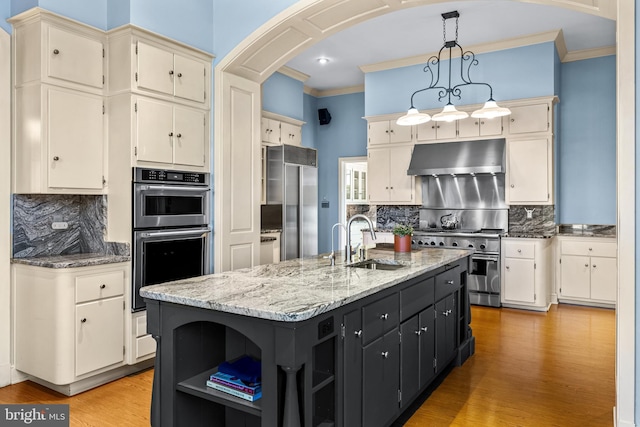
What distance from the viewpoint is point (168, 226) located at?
3758mm

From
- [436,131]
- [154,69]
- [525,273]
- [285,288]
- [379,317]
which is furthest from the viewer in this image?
[436,131]

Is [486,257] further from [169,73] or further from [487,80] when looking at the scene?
[169,73]

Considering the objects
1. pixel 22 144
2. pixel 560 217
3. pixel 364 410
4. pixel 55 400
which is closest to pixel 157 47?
pixel 22 144

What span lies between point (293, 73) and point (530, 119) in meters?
3.51

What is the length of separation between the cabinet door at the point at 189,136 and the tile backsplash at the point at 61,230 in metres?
0.72

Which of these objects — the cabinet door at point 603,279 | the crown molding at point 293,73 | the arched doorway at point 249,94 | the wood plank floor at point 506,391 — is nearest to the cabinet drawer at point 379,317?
the wood plank floor at point 506,391

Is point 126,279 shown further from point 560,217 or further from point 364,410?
point 560,217

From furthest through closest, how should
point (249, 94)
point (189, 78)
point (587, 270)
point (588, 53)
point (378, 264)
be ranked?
point (588, 53)
point (587, 270)
point (249, 94)
point (189, 78)
point (378, 264)

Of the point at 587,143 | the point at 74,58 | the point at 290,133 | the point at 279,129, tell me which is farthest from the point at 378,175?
the point at 74,58

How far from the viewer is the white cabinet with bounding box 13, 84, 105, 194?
3.30 meters

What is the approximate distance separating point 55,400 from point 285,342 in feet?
7.62

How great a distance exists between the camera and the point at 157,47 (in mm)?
3682

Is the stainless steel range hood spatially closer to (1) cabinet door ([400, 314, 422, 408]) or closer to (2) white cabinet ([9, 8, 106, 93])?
(1) cabinet door ([400, 314, 422, 408])

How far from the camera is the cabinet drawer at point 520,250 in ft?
18.6
